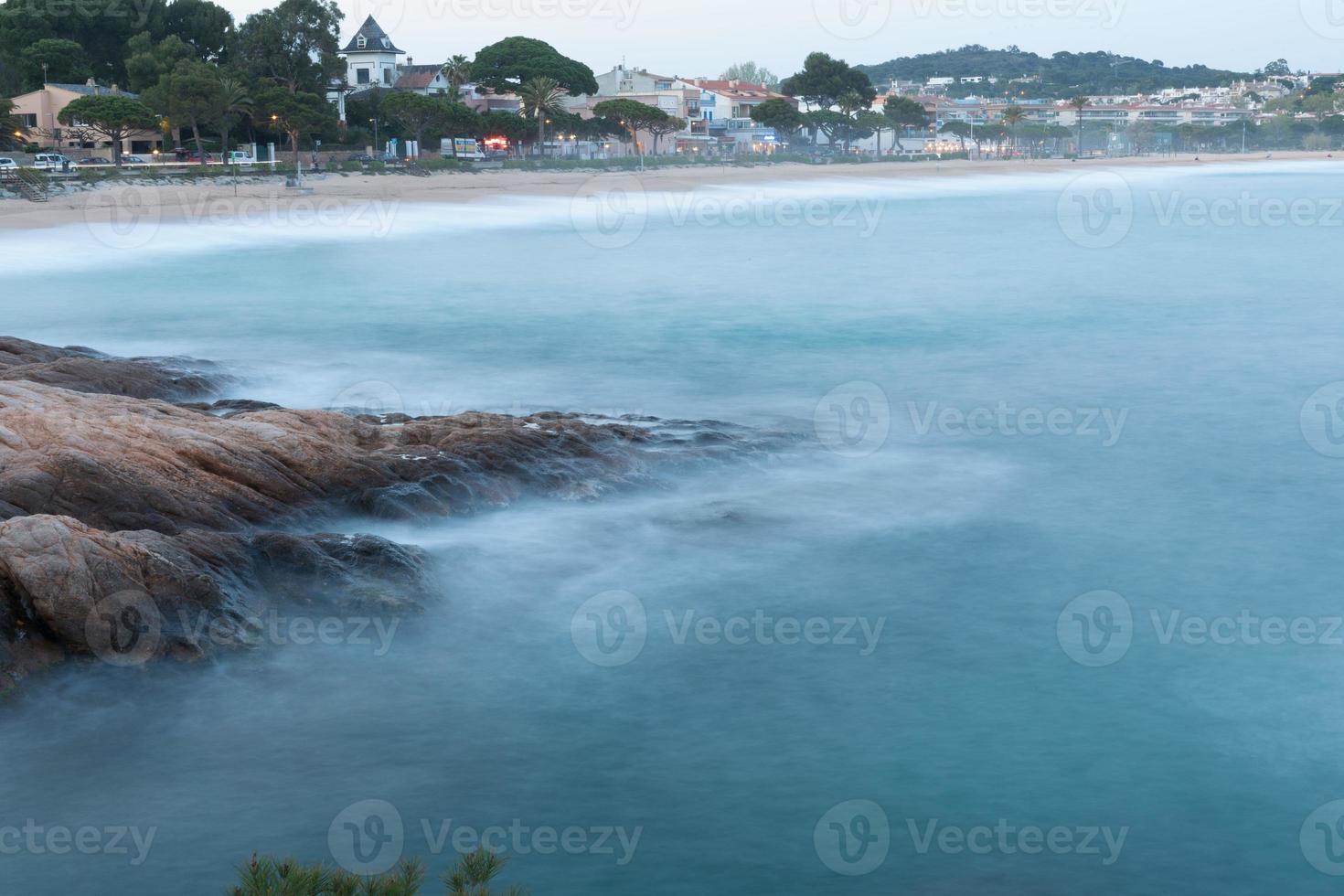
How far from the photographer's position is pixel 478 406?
54.5ft

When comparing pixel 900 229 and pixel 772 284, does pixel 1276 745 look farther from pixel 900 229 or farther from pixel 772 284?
pixel 900 229

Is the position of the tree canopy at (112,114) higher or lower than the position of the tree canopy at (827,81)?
lower

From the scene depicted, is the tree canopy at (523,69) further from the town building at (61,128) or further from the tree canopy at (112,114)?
the tree canopy at (112,114)

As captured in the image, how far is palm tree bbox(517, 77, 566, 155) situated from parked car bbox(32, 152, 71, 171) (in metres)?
32.1

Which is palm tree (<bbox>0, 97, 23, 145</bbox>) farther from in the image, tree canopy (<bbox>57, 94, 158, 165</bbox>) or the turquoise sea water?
the turquoise sea water

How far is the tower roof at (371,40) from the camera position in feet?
328

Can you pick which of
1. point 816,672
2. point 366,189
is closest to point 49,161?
point 366,189

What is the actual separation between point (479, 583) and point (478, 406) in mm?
7127

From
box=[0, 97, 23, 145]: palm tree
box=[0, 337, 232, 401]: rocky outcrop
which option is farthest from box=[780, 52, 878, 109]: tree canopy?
box=[0, 337, 232, 401]: rocky outcrop

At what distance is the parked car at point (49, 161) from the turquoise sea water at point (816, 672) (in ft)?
105

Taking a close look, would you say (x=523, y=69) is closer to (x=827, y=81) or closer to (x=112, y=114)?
(x=827, y=81)

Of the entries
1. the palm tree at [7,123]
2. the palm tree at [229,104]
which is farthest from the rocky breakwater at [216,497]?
the palm tree at [229,104]

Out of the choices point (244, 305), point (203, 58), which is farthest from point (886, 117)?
point (244, 305)

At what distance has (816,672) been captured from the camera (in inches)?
342
